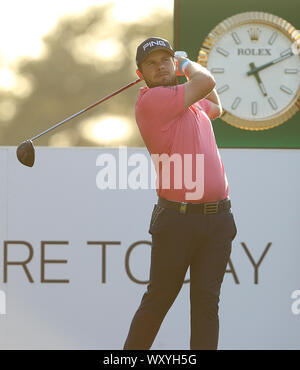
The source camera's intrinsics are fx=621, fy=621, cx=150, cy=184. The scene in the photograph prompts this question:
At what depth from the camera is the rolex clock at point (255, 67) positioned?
10.1ft

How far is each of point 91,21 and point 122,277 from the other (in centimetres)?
124

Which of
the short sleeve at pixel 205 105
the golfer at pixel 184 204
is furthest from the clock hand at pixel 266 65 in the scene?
the golfer at pixel 184 204

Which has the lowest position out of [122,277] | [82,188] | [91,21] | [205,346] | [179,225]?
[205,346]

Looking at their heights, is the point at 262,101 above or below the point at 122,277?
above

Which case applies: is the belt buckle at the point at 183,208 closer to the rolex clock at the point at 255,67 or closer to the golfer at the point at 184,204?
the golfer at the point at 184,204

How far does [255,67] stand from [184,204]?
4.67 ft

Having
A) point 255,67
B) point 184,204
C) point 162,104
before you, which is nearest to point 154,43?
point 162,104

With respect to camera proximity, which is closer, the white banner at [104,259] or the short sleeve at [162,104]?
the short sleeve at [162,104]

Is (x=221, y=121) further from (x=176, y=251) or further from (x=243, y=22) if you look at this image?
(x=176, y=251)

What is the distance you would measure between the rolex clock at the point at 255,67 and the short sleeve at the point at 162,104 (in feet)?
4.00

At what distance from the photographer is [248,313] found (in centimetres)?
274

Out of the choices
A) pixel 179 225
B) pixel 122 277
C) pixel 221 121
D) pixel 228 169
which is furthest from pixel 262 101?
pixel 179 225

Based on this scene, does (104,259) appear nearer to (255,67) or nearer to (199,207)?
(199,207)

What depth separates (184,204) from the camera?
1914 mm
